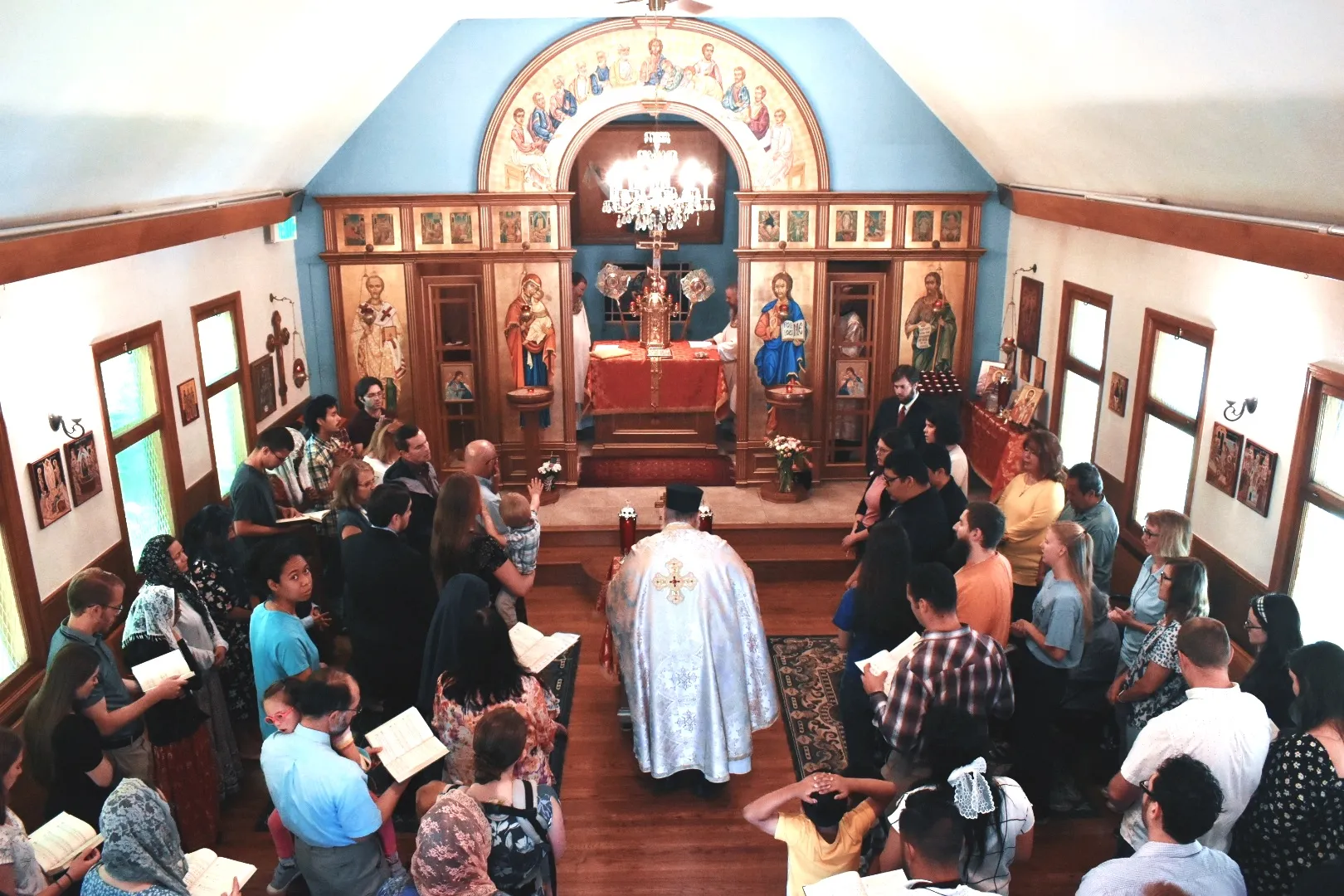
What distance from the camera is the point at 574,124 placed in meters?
10.0

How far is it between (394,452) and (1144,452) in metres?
5.53

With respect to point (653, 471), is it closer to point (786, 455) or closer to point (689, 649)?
point (786, 455)

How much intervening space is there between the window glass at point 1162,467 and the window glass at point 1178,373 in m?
0.17

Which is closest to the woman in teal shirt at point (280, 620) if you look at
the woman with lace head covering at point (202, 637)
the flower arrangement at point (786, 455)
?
the woman with lace head covering at point (202, 637)

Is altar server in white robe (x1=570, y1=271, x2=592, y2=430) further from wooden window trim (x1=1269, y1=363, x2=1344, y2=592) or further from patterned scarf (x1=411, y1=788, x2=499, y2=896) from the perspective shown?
patterned scarf (x1=411, y1=788, x2=499, y2=896)

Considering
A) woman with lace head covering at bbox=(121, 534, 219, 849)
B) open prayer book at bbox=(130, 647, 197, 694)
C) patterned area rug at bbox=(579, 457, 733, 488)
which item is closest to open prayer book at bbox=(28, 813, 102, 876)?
open prayer book at bbox=(130, 647, 197, 694)

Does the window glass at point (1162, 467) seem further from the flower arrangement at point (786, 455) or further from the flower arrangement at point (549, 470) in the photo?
the flower arrangement at point (549, 470)

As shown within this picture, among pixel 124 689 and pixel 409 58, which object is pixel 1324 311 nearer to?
pixel 124 689

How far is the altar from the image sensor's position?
11.4 meters

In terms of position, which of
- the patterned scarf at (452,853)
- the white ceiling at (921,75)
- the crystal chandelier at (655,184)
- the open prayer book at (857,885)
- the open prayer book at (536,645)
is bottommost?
the open prayer book at (536,645)

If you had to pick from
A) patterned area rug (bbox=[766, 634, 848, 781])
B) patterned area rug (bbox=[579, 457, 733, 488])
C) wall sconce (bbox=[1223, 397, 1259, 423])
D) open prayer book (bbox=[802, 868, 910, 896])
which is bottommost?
patterned area rug (bbox=[766, 634, 848, 781])

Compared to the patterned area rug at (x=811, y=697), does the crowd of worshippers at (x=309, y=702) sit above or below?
above

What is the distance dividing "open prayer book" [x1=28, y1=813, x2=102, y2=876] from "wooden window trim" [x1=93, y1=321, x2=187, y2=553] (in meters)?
3.28

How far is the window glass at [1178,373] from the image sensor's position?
7.02 meters
